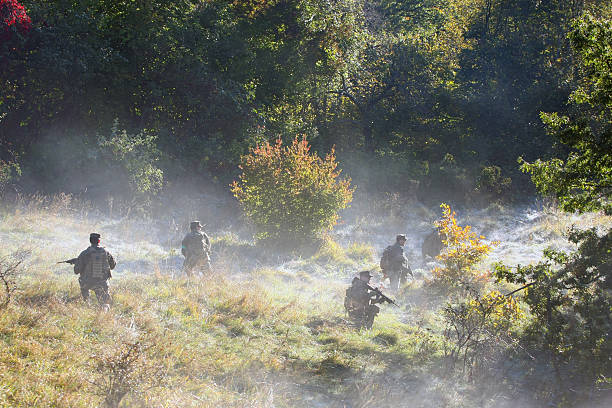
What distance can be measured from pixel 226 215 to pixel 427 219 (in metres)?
8.26

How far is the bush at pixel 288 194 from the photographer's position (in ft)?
50.2

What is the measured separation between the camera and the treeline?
16.8 meters

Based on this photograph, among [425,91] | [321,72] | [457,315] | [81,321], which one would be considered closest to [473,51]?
[425,91]

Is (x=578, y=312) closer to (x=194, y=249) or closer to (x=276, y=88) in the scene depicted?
(x=194, y=249)

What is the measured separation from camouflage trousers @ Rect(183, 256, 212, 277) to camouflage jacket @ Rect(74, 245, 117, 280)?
9.30 feet

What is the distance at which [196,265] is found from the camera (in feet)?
38.2

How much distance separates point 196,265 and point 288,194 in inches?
179

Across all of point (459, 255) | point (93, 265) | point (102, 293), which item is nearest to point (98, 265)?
point (93, 265)

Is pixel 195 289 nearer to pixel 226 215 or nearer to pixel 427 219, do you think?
pixel 226 215

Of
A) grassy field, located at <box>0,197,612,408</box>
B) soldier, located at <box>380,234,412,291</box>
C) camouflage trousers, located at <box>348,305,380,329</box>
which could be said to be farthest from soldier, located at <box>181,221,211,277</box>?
soldier, located at <box>380,234,412,291</box>

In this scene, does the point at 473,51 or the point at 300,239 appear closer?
the point at 300,239

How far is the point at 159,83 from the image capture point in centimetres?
1977

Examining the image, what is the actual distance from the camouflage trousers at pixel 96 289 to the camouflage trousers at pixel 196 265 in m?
2.86

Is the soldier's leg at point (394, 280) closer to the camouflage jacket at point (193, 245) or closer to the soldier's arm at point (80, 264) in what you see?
the camouflage jacket at point (193, 245)
